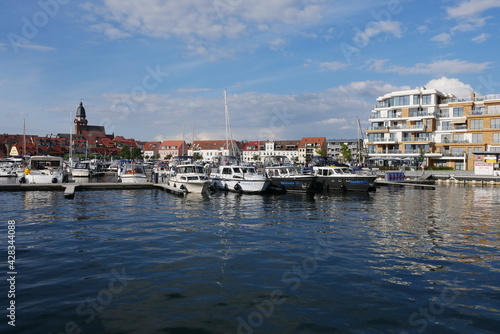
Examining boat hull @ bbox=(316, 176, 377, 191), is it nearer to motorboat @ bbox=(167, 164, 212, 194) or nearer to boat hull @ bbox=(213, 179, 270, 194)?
boat hull @ bbox=(213, 179, 270, 194)

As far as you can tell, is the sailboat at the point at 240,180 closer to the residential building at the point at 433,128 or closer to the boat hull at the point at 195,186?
the boat hull at the point at 195,186

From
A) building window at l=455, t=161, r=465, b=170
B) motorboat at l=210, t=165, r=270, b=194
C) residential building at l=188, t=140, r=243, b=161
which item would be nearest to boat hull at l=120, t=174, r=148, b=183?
motorboat at l=210, t=165, r=270, b=194

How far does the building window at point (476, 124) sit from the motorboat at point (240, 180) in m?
57.7

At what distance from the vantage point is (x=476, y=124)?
75.6 m

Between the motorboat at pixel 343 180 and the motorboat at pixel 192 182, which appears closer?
the motorboat at pixel 192 182

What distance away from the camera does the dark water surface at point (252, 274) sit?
8570 mm

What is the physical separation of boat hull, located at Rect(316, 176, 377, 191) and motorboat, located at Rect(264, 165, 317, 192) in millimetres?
1521

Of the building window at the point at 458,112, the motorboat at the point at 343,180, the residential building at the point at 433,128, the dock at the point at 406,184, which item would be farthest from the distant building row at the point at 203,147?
the motorboat at the point at 343,180

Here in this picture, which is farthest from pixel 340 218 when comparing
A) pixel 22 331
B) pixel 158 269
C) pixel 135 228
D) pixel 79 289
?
pixel 22 331

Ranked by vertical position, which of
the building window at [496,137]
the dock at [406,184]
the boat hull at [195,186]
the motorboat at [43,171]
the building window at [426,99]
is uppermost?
the building window at [426,99]

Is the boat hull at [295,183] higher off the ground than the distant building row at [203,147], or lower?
lower

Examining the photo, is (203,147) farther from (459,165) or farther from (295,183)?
(295,183)

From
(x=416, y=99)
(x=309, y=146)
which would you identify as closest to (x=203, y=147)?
(x=309, y=146)

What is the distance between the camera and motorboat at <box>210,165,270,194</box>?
128ft
